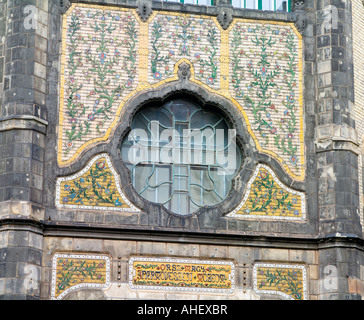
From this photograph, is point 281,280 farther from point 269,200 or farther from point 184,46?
point 184,46

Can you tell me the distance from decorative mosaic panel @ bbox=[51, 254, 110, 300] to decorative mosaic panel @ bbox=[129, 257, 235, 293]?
0.54 meters

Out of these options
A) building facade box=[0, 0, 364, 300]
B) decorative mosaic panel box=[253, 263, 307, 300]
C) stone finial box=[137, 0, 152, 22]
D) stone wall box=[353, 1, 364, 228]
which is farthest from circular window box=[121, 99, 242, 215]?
stone wall box=[353, 1, 364, 228]

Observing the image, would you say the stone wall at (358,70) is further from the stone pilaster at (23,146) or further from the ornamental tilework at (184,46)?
the stone pilaster at (23,146)

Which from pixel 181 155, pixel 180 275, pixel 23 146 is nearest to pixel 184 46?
pixel 181 155

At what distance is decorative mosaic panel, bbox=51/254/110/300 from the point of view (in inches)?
803

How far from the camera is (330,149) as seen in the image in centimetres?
2192

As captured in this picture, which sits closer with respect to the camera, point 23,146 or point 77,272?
point 77,272

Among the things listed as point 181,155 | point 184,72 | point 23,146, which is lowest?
point 23,146

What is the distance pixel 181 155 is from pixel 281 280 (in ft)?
10.7

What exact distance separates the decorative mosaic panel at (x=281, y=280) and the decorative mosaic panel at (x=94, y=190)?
2751 mm

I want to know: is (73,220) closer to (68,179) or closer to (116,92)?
(68,179)

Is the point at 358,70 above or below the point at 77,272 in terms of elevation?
above

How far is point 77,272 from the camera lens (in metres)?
20.5

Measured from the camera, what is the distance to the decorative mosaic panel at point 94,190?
21.0m
